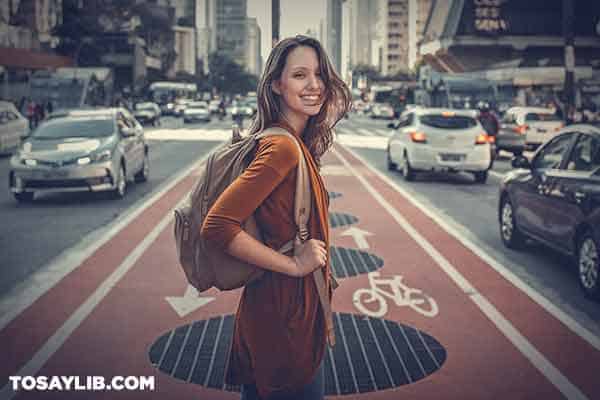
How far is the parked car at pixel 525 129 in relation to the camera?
2694 cm

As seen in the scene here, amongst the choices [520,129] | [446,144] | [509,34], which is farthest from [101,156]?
[509,34]

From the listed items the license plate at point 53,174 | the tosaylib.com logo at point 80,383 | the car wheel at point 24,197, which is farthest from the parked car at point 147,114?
the tosaylib.com logo at point 80,383

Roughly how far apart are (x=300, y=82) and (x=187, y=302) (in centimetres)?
485

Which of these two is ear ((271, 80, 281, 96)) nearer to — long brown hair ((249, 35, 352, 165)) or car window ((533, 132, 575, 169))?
long brown hair ((249, 35, 352, 165))

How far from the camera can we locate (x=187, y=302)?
736 cm

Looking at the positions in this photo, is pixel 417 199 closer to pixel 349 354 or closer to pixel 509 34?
pixel 349 354

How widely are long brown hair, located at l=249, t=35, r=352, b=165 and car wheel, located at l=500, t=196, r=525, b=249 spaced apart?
738cm

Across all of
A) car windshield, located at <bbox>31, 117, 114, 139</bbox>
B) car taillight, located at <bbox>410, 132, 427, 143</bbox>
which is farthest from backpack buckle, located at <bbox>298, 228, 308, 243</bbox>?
car taillight, located at <bbox>410, 132, 427, 143</bbox>

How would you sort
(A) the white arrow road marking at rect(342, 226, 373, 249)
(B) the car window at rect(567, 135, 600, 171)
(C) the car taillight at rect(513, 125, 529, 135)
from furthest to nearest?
(C) the car taillight at rect(513, 125, 529, 135) < (A) the white arrow road marking at rect(342, 226, 373, 249) < (B) the car window at rect(567, 135, 600, 171)

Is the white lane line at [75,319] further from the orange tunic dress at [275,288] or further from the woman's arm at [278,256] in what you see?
the woman's arm at [278,256]

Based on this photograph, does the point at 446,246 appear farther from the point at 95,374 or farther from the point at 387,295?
the point at 95,374

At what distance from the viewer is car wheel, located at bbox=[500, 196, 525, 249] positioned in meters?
9.99

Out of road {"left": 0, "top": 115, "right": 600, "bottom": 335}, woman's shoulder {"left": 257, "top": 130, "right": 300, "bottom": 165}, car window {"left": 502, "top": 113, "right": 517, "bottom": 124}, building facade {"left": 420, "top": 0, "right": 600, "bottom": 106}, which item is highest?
building facade {"left": 420, "top": 0, "right": 600, "bottom": 106}

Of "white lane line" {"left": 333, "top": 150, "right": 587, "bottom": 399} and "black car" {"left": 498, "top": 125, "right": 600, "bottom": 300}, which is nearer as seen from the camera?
"white lane line" {"left": 333, "top": 150, "right": 587, "bottom": 399}
